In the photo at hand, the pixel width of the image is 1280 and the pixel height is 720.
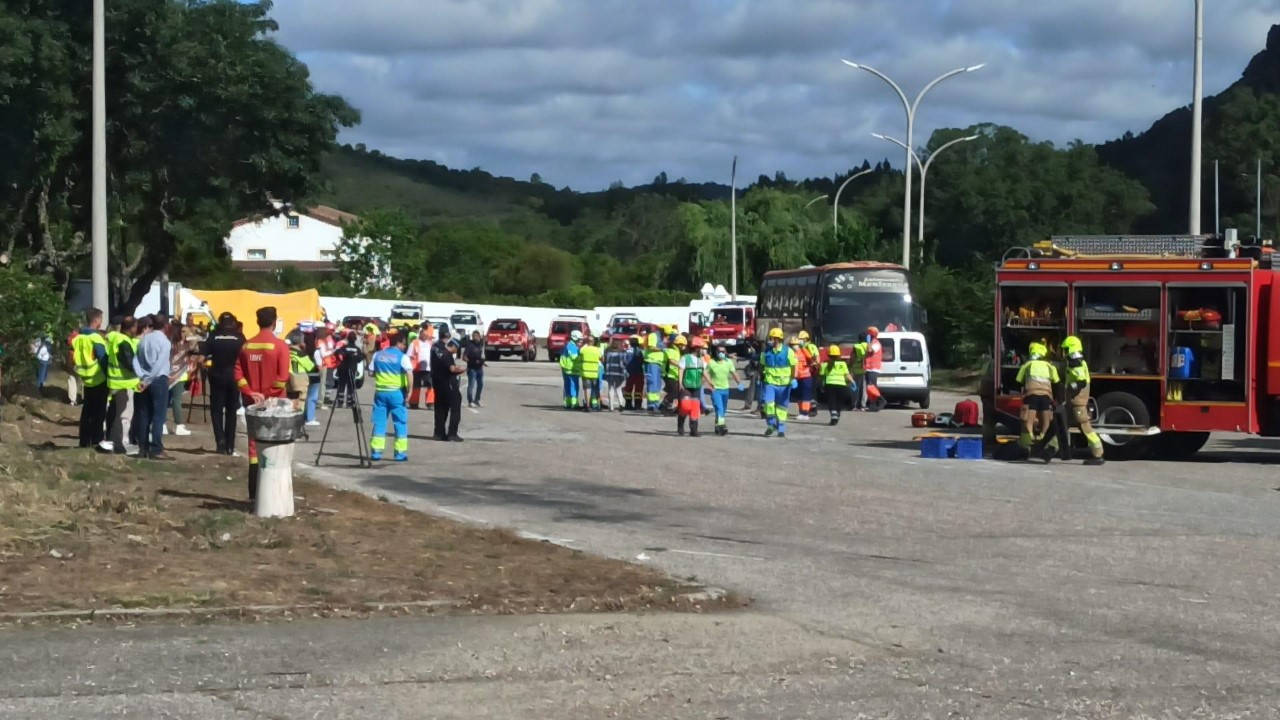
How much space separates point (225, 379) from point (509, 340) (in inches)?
1695

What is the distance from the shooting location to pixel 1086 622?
9.90 meters

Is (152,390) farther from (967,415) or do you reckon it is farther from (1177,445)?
(1177,445)

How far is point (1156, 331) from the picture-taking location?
74.6 ft

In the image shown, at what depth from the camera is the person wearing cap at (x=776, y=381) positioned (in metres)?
25.8

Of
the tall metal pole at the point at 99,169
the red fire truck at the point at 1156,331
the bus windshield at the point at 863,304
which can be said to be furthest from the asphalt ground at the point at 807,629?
the bus windshield at the point at 863,304

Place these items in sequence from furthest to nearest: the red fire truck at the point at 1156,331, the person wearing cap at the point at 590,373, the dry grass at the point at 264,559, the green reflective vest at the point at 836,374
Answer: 1. the person wearing cap at the point at 590,373
2. the green reflective vest at the point at 836,374
3. the red fire truck at the point at 1156,331
4. the dry grass at the point at 264,559

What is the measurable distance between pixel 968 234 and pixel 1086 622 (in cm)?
9278

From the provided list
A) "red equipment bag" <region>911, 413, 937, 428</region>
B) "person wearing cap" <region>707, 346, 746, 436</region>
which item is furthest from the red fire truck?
"person wearing cap" <region>707, 346, 746, 436</region>

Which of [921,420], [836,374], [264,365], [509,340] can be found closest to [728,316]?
[509,340]

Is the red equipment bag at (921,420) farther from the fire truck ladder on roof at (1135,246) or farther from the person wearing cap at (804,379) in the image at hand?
the fire truck ladder on roof at (1135,246)

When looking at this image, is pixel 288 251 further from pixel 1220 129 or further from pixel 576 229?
pixel 1220 129

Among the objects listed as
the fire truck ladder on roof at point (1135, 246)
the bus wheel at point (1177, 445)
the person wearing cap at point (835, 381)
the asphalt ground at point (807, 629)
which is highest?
the fire truck ladder on roof at point (1135, 246)

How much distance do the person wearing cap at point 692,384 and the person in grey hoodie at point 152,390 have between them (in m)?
9.40

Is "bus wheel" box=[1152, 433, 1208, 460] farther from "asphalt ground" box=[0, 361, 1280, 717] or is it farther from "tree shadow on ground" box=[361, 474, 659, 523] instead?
"tree shadow on ground" box=[361, 474, 659, 523]
